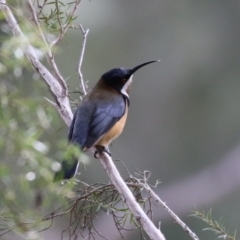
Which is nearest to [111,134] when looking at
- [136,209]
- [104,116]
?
[104,116]

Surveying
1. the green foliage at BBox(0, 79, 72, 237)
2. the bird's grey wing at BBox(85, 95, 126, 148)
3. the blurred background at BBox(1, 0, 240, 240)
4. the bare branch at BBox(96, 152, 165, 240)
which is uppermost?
the green foliage at BBox(0, 79, 72, 237)

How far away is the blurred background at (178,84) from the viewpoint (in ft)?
27.2

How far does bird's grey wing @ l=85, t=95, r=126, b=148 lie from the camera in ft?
8.94

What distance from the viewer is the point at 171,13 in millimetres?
9555

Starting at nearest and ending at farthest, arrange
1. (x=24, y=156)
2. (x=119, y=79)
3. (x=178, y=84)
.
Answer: (x=24, y=156) < (x=119, y=79) < (x=178, y=84)

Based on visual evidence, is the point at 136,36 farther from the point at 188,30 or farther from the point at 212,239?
the point at 212,239

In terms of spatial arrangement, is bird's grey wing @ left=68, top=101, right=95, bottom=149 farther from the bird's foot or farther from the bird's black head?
the bird's black head

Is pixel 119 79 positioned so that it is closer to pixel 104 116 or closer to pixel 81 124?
pixel 104 116

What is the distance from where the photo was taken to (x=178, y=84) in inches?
364

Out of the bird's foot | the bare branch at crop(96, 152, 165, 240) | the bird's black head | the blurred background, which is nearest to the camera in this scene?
the bare branch at crop(96, 152, 165, 240)

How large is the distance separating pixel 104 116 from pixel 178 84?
645cm

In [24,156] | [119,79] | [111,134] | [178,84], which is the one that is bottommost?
[178,84]

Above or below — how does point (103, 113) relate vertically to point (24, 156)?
below

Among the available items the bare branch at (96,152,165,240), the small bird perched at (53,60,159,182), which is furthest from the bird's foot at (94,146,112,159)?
the bare branch at (96,152,165,240)
